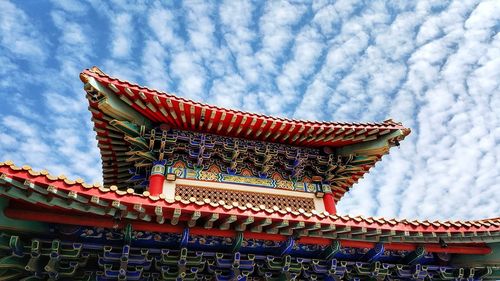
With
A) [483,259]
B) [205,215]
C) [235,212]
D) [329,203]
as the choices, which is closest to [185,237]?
[205,215]

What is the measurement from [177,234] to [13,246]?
197cm

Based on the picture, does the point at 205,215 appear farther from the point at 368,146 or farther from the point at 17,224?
the point at 368,146

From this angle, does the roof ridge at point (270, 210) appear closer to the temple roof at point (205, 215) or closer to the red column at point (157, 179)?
the temple roof at point (205, 215)

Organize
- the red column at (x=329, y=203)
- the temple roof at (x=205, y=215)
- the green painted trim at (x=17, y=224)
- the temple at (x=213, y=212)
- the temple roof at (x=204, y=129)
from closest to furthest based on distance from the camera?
the temple roof at (x=205, y=215) → the green painted trim at (x=17, y=224) → the temple at (x=213, y=212) → the temple roof at (x=204, y=129) → the red column at (x=329, y=203)

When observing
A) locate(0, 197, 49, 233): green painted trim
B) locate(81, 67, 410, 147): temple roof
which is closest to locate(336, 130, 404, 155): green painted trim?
locate(81, 67, 410, 147): temple roof

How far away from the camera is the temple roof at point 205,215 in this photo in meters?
4.17

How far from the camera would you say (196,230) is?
5234mm

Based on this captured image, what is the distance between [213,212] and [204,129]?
3.90 m

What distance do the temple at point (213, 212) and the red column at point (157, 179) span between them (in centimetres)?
3

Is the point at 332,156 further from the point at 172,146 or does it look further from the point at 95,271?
the point at 95,271

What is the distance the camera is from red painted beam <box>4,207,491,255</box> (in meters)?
4.53

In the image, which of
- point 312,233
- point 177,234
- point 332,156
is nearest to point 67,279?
point 177,234

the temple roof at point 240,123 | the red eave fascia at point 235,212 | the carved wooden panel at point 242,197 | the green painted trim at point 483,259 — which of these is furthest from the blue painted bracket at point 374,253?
the temple roof at point 240,123

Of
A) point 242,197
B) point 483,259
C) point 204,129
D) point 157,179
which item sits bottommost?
point 483,259
